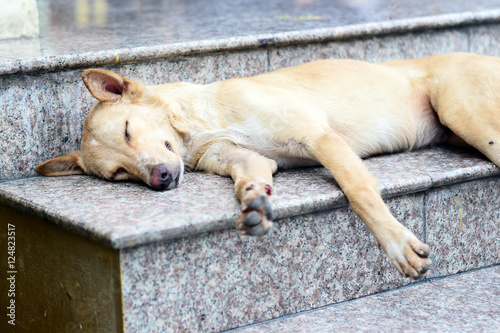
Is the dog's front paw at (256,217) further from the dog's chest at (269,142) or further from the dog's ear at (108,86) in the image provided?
the dog's ear at (108,86)

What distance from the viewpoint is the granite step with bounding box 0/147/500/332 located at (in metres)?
2.72

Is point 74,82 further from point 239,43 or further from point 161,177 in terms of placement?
point 239,43

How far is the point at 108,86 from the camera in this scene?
3.43 m

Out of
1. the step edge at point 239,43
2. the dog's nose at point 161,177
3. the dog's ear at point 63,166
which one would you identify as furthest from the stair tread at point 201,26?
the dog's nose at point 161,177

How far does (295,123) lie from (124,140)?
0.84m

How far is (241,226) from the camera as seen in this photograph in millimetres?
2707

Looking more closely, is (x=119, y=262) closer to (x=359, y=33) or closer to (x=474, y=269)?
(x=474, y=269)

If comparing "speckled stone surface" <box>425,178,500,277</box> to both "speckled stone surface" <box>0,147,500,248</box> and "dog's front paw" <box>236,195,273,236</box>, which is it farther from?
"dog's front paw" <box>236,195,273,236</box>

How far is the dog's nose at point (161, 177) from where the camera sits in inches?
125

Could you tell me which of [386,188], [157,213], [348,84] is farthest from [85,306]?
[348,84]

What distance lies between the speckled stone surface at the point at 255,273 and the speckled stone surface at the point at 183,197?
0.27ft

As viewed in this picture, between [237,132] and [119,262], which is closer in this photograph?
[119,262]

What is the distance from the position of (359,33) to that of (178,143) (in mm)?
1637

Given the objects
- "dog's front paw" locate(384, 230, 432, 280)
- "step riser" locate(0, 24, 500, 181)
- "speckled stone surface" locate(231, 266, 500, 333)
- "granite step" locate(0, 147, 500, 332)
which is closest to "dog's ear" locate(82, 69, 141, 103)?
"step riser" locate(0, 24, 500, 181)
